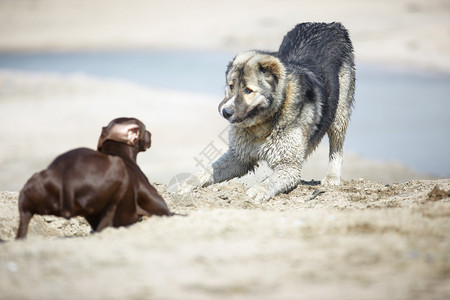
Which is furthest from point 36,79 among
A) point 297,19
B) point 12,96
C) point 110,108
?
point 297,19

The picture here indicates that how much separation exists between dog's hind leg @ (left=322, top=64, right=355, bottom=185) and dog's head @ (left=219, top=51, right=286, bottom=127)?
183 cm

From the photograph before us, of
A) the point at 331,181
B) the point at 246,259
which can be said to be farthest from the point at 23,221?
the point at 331,181

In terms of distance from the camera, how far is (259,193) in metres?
7.64

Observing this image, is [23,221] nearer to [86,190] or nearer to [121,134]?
[86,190]

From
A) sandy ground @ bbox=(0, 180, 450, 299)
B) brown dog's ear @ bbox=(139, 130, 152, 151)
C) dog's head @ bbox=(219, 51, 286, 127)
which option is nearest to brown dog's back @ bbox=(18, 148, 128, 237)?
sandy ground @ bbox=(0, 180, 450, 299)

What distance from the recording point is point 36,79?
20938 millimetres

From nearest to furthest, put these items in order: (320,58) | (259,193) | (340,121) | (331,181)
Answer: (259,193) → (331,181) → (320,58) → (340,121)

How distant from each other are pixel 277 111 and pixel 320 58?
1.62 metres

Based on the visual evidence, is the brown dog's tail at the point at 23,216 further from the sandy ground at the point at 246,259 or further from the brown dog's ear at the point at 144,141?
the brown dog's ear at the point at 144,141

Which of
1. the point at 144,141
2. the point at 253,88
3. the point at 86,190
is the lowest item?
the point at 86,190

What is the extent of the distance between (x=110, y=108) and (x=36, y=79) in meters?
4.46

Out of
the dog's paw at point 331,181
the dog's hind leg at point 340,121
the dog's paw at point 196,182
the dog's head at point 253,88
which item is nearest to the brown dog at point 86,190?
the dog's paw at point 196,182

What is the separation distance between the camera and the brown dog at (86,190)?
4926mm

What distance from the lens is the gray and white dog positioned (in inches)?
310
